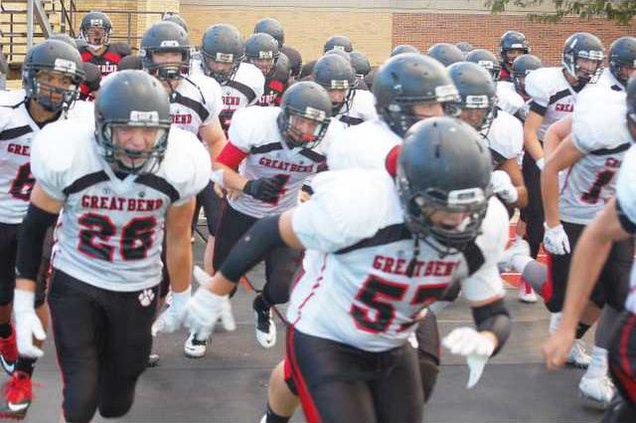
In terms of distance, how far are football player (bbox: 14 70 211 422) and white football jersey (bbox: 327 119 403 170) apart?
1.83ft

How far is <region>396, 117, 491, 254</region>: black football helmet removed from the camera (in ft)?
9.48

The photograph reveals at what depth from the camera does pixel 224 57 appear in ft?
23.1

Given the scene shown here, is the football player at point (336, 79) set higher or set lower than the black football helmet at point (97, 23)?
lower

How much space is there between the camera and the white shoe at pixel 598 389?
196 inches

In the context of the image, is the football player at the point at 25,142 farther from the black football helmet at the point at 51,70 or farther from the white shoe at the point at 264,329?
the white shoe at the point at 264,329

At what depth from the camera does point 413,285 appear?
318 centimetres

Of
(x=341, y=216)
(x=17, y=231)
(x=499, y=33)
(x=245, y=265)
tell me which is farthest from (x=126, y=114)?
(x=499, y=33)

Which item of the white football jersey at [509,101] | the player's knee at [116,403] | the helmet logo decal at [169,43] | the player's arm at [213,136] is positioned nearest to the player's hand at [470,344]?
the player's knee at [116,403]

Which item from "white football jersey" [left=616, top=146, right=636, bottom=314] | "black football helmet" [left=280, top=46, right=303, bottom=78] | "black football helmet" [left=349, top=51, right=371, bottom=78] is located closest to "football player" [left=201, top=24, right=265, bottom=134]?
"black football helmet" [left=349, top=51, right=371, bottom=78]

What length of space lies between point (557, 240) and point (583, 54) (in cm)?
206

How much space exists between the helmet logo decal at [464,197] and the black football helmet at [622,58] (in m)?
3.76

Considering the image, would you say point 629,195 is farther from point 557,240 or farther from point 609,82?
point 609,82

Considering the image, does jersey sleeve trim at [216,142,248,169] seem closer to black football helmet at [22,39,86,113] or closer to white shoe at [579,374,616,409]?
black football helmet at [22,39,86,113]

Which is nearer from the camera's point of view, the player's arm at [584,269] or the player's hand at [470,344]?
the player's hand at [470,344]
